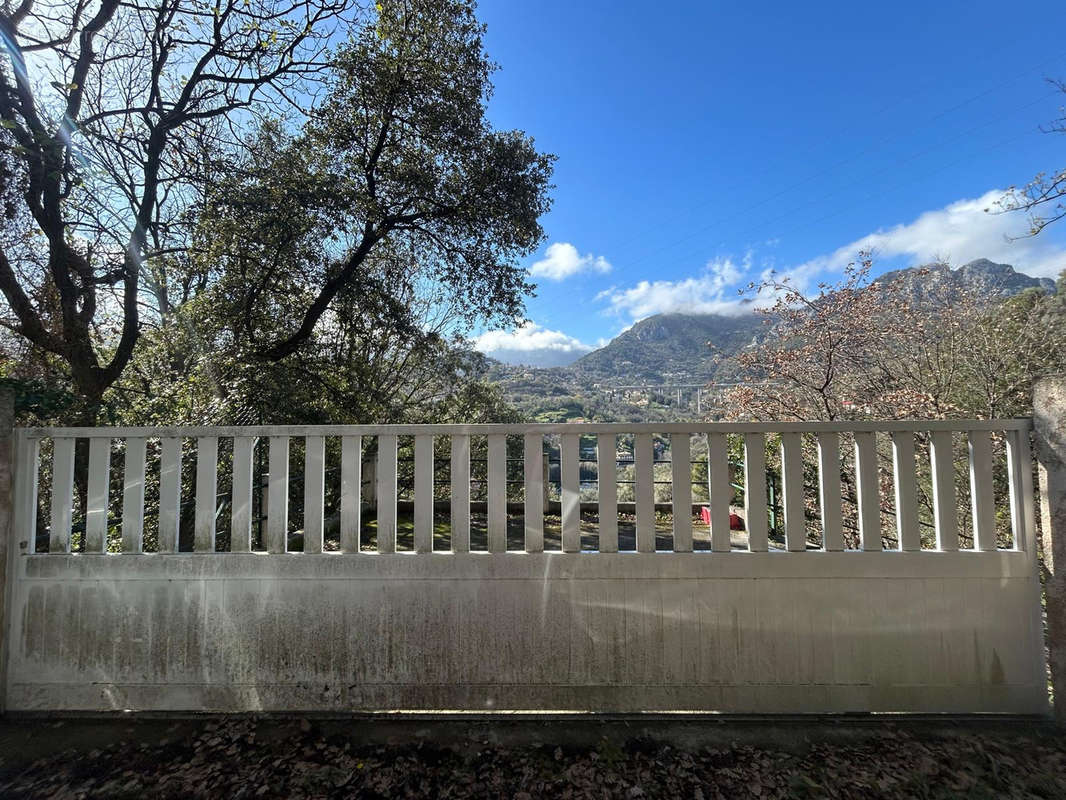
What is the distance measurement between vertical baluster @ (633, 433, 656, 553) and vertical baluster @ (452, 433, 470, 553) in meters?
0.88

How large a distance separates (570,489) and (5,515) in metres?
2.88

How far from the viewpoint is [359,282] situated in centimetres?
557

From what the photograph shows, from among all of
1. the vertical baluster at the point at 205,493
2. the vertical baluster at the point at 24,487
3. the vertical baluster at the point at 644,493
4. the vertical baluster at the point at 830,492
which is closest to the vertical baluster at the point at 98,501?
the vertical baluster at the point at 24,487

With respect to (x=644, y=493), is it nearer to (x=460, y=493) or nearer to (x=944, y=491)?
(x=460, y=493)

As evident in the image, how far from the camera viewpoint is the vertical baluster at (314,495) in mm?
2166

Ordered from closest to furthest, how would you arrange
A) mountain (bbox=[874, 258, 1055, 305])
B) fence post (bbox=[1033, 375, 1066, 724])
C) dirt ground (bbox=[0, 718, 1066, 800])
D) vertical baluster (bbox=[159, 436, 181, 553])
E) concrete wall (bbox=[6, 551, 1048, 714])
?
dirt ground (bbox=[0, 718, 1066, 800])
fence post (bbox=[1033, 375, 1066, 724])
concrete wall (bbox=[6, 551, 1048, 714])
vertical baluster (bbox=[159, 436, 181, 553])
mountain (bbox=[874, 258, 1055, 305])

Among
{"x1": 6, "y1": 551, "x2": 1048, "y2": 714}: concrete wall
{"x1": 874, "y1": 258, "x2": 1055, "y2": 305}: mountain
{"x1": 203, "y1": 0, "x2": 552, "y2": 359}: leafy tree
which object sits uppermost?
{"x1": 203, "y1": 0, "x2": 552, "y2": 359}: leafy tree

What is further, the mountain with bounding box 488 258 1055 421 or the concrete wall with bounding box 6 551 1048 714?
the mountain with bounding box 488 258 1055 421

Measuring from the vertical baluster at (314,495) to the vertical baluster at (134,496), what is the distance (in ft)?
2.80

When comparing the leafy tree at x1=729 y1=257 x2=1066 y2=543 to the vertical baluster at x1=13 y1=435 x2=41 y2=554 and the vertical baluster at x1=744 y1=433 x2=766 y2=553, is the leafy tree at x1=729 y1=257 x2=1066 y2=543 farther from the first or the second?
the vertical baluster at x1=13 y1=435 x2=41 y2=554

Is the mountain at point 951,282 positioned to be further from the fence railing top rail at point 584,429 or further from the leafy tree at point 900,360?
the fence railing top rail at point 584,429

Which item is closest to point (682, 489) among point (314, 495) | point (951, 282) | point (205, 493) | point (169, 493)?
point (314, 495)

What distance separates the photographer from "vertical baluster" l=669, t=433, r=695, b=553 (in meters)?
2.16

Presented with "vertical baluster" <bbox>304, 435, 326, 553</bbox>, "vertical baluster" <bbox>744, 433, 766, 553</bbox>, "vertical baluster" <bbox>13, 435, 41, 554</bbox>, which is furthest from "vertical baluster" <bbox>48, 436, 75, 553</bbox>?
"vertical baluster" <bbox>744, 433, 766, 553</bbox>
